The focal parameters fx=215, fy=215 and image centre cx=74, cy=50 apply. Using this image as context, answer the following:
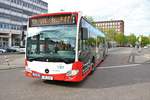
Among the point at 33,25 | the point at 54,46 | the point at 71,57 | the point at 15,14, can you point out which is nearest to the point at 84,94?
the point at 71,57

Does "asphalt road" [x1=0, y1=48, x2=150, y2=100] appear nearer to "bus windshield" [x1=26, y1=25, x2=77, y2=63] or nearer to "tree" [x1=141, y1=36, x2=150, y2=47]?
"bus windshield" [x1=26, y1=25, x2=77, y2=63]

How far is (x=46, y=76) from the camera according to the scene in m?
8.73

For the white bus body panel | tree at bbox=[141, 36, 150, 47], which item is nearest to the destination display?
the white bus body panel

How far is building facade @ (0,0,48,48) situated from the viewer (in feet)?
187

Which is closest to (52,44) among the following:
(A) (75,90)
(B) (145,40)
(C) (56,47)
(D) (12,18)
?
(C) (56,47)

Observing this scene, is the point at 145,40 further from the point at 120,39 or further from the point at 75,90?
the point at 75,90

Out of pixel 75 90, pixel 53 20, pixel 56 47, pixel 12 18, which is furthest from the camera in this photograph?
pixel 12 18

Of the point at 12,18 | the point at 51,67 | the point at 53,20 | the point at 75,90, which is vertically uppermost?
the point at 12,18

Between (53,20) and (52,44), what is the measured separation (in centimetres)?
105

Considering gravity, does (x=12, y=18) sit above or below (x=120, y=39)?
above

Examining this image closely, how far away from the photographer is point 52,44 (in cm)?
876

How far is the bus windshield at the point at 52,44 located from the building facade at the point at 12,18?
4924cm

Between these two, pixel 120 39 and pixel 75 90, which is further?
pixel 120 39

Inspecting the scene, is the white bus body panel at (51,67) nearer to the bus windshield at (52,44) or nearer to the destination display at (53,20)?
the bus windshield at (52,44)
